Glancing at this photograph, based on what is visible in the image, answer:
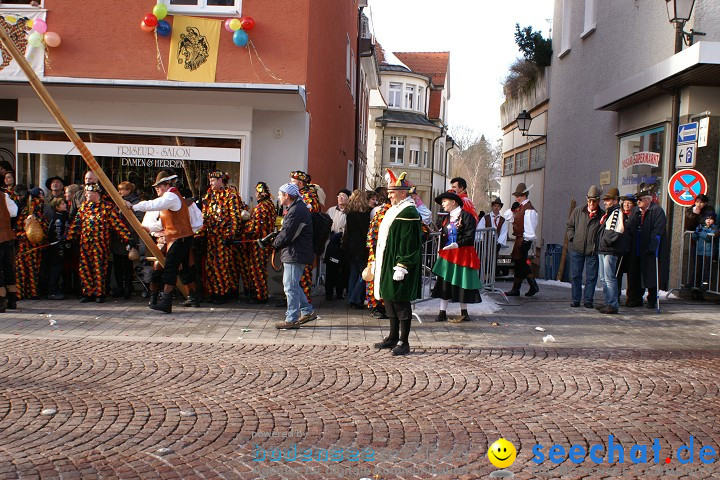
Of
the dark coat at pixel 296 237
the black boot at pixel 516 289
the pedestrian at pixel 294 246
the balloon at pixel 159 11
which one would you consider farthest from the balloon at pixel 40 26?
the black boot at pixel 516 289

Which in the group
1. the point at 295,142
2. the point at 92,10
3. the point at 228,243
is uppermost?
the point at 92,10

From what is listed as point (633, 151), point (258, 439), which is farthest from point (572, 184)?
point (258, 439)

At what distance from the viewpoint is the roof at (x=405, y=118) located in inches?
2036

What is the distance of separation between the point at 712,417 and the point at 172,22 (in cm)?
995

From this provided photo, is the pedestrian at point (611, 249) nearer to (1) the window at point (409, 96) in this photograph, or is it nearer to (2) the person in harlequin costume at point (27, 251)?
(2) the person in harlequin costume at point (27, 251)

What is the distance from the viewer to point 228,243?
35.9 ft

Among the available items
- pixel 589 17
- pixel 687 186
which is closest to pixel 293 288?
pixel 687 186

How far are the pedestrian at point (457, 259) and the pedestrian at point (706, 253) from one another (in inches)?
186

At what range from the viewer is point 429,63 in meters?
60.3

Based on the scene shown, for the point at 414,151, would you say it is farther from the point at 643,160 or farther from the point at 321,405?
the point at 321,405

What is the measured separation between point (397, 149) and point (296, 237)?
43.9 meters

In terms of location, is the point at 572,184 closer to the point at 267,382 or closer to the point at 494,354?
the point at 494,354

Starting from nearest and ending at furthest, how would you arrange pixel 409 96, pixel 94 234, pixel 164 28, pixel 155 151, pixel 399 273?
pixel 399 273 < pixel 94 234 < pixel 164 28 < pixel 155 151 < pixel 409 96

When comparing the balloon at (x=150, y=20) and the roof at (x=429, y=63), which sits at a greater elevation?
the roof at (x=429, y=63)
